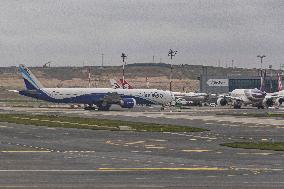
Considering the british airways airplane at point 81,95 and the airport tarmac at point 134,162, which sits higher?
the british airways airplane at point 81,95

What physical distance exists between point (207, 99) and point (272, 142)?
4955 inches

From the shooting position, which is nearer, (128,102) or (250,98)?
(128,102)

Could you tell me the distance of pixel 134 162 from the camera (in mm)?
36438

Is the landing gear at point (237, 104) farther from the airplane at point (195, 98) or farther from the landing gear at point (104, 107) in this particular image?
the landing gear at point (104, 107)

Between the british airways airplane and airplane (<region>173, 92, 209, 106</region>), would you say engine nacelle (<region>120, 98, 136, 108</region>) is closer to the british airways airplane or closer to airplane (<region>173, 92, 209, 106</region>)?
the british airways airplane

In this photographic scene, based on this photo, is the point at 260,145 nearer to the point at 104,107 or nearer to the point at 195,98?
the point at 104,107

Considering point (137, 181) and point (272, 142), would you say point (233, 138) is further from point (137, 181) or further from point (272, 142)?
point (137, 181)

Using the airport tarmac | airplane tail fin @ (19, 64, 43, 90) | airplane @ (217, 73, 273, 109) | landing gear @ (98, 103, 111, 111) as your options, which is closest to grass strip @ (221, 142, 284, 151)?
the airport tarmac

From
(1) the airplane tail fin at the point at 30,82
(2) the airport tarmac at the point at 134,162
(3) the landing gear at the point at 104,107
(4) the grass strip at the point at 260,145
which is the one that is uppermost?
(1) the airplane tail fin at the point at 30,82

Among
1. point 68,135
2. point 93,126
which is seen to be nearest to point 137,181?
point 68,135

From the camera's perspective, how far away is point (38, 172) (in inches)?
1236

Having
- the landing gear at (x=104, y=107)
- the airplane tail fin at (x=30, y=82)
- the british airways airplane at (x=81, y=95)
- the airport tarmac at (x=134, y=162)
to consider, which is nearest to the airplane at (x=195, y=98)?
the british airways airplane at (x=81, y=95)

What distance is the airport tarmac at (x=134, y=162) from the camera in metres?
28.7

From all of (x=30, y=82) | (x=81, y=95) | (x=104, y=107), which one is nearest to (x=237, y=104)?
(x=104, y=107)
